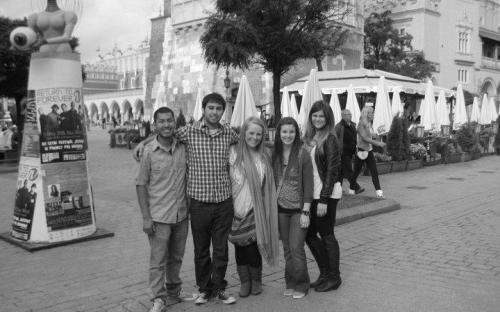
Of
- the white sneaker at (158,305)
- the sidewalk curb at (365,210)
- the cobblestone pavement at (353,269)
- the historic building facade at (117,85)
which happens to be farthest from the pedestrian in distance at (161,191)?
the historic building facade at (117,85)

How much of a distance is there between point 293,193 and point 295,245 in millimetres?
459

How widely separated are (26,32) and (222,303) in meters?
4.11

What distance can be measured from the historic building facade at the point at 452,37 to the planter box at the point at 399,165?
33857 millimetres

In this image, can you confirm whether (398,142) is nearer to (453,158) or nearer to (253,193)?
Answer: (453,158)

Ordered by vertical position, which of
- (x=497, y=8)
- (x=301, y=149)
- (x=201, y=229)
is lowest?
(x=201, y=229)

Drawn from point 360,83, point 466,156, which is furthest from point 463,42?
point 466,156

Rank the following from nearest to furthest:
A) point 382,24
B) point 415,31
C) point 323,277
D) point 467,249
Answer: point 323,277, point 467,249, point 382,24, point 415,31

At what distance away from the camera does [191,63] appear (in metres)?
29.1

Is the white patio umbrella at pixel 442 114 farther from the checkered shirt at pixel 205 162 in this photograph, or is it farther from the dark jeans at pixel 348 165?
the checkered shirt at pixel 205 162

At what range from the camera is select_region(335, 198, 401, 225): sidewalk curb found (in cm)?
756

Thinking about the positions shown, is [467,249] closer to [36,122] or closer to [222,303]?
[222,303]

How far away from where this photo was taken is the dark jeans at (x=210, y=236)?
4207 mm

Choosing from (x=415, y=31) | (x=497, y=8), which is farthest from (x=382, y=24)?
(x=497, y=8)

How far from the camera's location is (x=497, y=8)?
193ft
